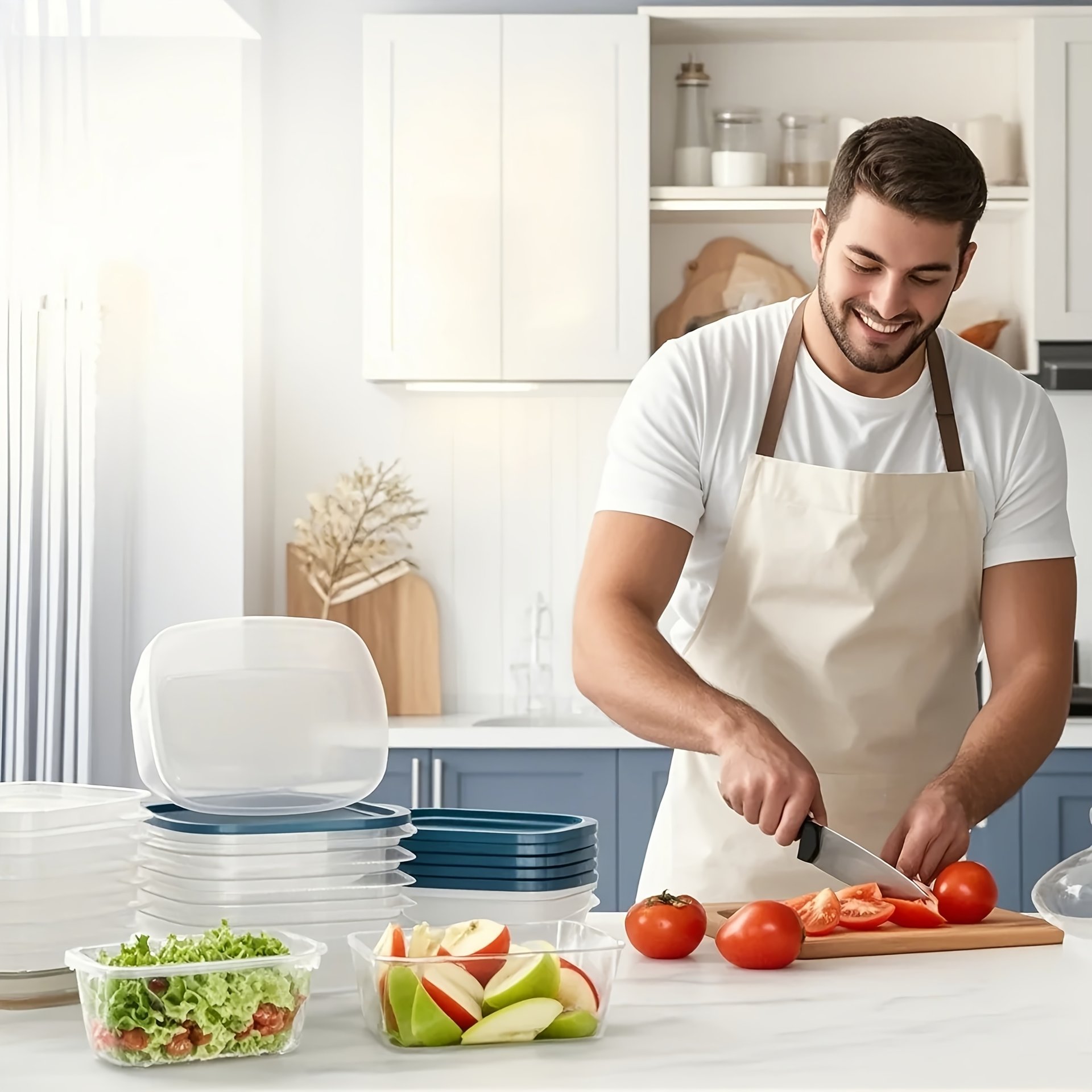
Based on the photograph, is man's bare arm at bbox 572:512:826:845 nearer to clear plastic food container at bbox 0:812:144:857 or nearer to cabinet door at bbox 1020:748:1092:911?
clear plastic food container at bbox 0:812:144:857

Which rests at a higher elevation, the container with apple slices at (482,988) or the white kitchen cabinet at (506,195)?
the white kitchen cabinet at (506,195)

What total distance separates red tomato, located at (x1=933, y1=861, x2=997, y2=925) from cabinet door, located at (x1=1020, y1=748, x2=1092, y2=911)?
70.1 inches

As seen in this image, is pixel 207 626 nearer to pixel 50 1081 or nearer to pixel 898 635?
pixel 50 1081

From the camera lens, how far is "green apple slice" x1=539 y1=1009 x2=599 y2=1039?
3.33 ft

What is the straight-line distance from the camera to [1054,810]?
3.05 m

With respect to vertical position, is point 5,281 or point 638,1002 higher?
point 5,281

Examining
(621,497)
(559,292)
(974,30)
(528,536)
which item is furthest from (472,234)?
(621,497)

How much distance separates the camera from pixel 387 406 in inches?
144

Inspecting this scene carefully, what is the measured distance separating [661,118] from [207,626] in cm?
271

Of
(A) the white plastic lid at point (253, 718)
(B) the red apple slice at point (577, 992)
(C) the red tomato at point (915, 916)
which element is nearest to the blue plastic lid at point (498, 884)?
(A) the white plastic lid at point (253, 718)

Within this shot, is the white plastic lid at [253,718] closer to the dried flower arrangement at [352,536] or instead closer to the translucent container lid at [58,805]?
the translucent container lid at [58,805]

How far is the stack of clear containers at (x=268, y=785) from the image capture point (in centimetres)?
115

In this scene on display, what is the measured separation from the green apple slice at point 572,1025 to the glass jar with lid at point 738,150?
2.71 meters

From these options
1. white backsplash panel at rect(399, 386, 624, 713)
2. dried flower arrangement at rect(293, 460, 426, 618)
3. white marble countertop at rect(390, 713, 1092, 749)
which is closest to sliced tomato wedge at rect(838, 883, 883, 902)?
white marble countertop at rect(390, 713, 1092, 749)
